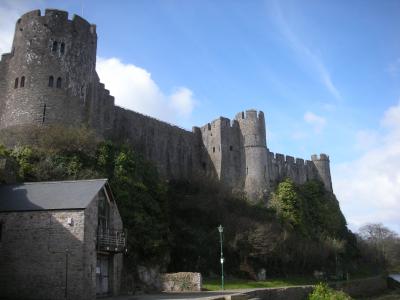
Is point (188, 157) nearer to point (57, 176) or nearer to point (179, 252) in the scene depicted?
point (179, 252)

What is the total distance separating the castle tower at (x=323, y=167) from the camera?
59.3 meters

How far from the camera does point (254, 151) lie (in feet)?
156

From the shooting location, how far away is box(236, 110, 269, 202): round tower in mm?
46438

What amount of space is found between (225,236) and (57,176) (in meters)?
13.4

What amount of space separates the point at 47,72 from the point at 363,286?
32.4 m

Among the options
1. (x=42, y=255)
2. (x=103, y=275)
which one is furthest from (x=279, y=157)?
(x=42, y=255)

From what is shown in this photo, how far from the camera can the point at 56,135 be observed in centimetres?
2944

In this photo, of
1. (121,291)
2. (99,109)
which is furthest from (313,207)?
(121,291)

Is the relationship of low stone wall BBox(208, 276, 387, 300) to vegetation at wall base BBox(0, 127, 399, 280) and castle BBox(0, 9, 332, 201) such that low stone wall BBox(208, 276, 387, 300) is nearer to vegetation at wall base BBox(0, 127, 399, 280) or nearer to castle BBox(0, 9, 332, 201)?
vegetation at wall base BBox(0, 127, 399, 280)

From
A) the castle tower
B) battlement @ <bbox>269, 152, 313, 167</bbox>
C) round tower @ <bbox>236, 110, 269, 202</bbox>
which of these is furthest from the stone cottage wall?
the castle tower

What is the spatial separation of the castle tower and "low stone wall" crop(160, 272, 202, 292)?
36.6 meters

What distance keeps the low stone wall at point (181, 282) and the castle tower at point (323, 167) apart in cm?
3660

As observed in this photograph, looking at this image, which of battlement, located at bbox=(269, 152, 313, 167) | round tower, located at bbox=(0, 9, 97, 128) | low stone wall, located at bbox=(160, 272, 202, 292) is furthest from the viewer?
battlement, located at bbox=(269, 152, 313, 167)

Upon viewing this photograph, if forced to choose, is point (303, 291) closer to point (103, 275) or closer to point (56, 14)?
point (103, 275)
